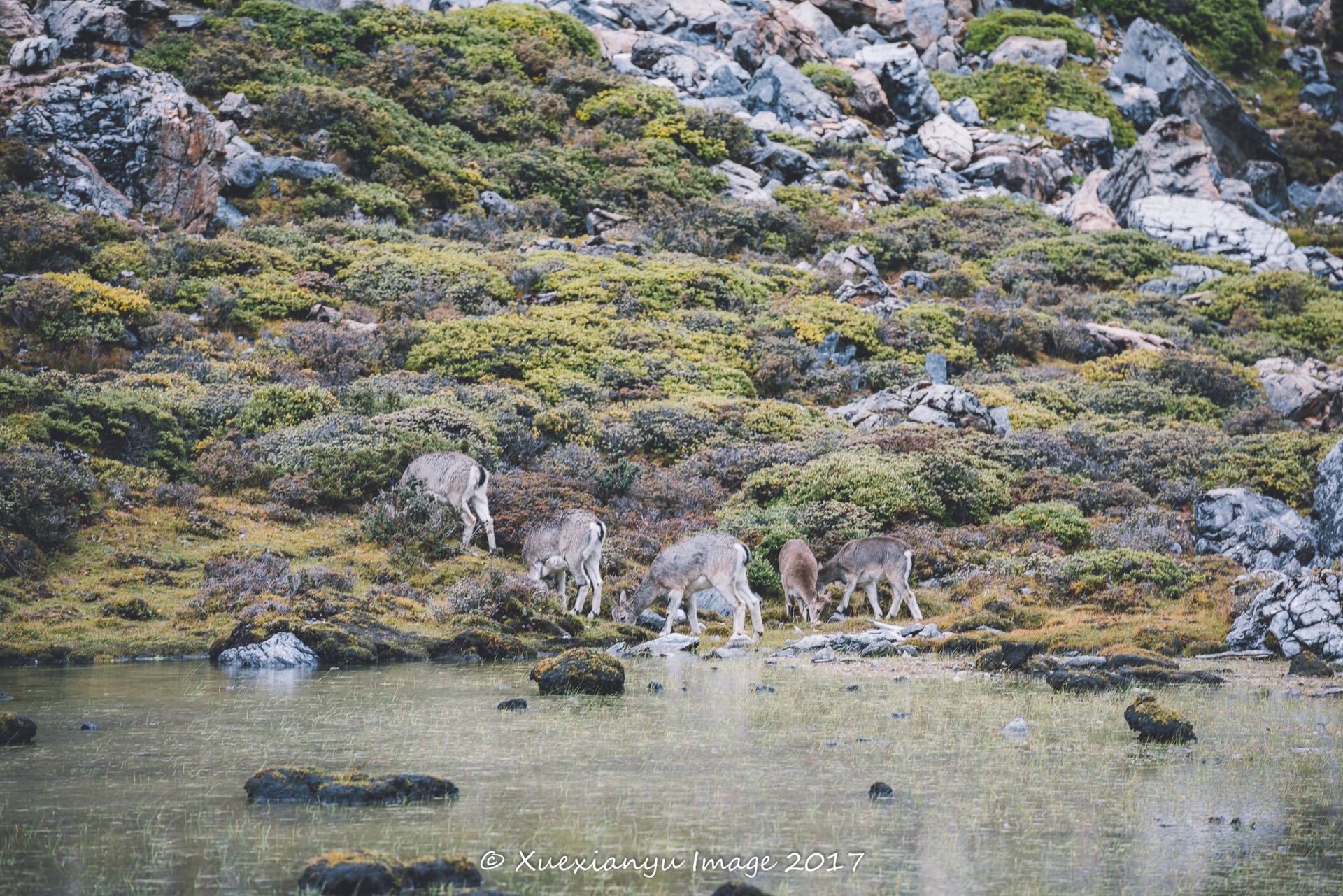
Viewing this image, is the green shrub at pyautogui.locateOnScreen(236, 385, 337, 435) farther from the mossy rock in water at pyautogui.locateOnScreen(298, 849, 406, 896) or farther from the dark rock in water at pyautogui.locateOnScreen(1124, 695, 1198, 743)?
the mossy rock in water at pyautogui.locateOnScreen(298, 849, 406, 896)

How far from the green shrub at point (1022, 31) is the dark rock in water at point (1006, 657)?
7320 centimetres

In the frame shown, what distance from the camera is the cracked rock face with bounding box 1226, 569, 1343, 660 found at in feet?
46.3

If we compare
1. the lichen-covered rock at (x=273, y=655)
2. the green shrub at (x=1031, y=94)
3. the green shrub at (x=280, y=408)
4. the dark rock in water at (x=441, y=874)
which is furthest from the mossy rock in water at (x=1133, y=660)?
the green shrub at (x=1031, y=94)

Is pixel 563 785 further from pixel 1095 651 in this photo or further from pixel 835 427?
pixel 835 427

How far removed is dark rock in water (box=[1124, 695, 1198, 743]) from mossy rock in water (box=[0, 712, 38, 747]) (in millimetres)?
9610

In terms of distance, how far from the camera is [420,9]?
61844mm

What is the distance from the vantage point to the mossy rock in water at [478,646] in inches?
589

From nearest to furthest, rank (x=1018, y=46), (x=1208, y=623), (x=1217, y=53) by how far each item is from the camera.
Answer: (x=1208, y=623) → (x=1018, y=46) → (x=1217, y=53)

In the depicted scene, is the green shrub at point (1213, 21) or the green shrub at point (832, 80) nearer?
the green shrub at point (832, 80)

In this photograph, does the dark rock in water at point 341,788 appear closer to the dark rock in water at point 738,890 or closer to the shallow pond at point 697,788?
the shallow pond at point 697,788

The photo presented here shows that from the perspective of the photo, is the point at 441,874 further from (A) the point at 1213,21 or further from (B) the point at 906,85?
(A) the point at 1213,21

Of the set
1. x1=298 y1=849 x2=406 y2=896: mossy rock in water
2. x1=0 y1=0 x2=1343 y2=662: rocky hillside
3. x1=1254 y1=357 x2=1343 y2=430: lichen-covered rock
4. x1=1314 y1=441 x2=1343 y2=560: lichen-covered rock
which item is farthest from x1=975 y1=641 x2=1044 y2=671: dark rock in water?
x1=1254 y1=357 x2=1343 y2=430: lichen-covered rock

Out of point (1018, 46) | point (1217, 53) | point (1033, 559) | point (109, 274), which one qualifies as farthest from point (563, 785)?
point (1217, 53)

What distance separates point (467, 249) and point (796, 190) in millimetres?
19270
